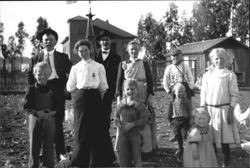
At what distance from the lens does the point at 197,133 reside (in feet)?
16.0

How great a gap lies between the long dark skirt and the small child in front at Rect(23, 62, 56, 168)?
16.5 inches

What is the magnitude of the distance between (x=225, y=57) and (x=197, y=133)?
4.17 ft

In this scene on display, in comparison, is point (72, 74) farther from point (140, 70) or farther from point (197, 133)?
point (197, 133)

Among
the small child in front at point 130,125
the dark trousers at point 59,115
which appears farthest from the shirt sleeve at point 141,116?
the dark trousers at point 59,115

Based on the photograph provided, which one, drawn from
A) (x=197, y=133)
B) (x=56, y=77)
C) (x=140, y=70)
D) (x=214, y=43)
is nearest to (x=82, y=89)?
(x=56, y=77)

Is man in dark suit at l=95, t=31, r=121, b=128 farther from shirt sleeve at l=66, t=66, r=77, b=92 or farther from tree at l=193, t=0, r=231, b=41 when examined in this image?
tree at l=193, t=0, r=231, b=41

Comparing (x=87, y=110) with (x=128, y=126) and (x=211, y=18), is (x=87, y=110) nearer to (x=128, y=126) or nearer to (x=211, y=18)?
(x=128, y=126)

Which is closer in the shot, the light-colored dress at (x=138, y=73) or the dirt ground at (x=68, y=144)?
the dirt ground at (x=68, y=144)

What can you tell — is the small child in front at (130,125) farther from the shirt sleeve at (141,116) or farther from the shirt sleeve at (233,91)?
the shirt sleeve at (233,91)

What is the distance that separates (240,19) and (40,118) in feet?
112

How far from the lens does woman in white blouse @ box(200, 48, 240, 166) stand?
5108 mm

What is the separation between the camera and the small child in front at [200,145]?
4781 mm

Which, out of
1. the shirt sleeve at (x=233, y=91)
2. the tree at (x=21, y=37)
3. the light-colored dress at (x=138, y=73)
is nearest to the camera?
the shirt sleeve at (x=233, y=91)

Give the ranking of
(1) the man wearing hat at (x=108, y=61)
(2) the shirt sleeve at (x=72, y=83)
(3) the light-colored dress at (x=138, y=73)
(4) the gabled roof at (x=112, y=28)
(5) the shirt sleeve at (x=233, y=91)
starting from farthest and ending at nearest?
(4) the gabled roof at (x=112, y=28) < (1) the man wearing hat at (x=108, y=61) < (3) the light-colored dress at (x=138, y=73) < (2) the shirt sleeve at (x=72, y=83) < (5) the shirt sleeve at (x=233, y=91)
